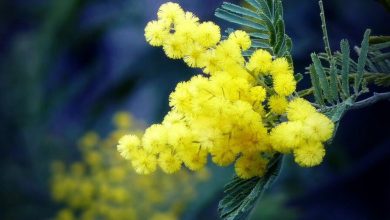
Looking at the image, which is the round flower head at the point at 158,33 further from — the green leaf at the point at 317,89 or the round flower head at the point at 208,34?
the green leaf at the point at 317,89

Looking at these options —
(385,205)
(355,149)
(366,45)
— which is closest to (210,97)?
(366,45)

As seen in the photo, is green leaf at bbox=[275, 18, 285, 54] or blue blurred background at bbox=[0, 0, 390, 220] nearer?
green leaf at bbox=[275, 18, 285, 54]

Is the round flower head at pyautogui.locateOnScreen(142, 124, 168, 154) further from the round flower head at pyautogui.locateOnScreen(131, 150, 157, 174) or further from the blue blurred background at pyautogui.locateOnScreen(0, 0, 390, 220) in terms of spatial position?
the blue blurred background at pyautogui.locateOnScreen(0, 0, 390, 220)

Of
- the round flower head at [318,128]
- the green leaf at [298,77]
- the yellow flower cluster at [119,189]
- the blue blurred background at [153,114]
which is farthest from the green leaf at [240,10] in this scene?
the blue blurred background at [153,114]

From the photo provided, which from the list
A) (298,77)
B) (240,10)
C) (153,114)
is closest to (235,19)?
(240,10)

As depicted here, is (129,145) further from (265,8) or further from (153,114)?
(153,114)

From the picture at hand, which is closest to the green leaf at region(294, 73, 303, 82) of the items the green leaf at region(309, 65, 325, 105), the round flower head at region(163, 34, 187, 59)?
the green leaf at region(309, 65, 325, 105)

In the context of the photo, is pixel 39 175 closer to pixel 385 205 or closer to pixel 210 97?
pixel 385 205
